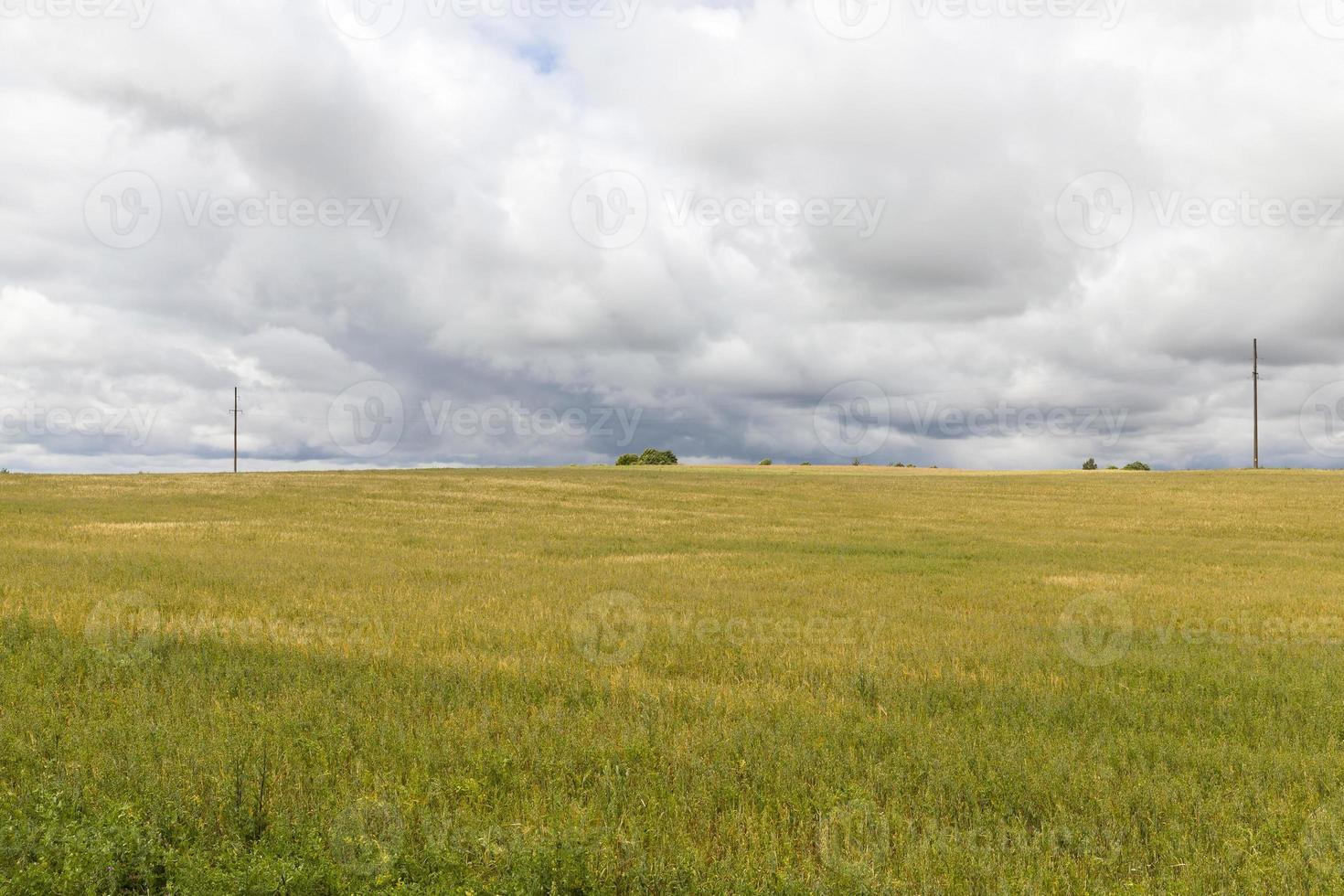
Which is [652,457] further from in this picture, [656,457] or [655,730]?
[655,730]

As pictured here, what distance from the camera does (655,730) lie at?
885 cm

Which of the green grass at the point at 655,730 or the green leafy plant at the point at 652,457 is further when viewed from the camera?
the green leafy plant at the point at 652,457

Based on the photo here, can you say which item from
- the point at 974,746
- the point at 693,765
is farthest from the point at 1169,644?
the point at 693,765

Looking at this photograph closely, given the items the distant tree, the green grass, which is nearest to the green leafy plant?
the distant tree

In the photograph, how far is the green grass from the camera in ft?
19.7

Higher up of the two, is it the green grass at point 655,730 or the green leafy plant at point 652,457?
the green leafy plant at point 652,457

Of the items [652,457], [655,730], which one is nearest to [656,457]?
[652,457]

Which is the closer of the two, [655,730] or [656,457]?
[655,730]

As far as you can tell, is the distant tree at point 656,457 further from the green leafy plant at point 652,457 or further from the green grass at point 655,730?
the green grass at point 655,730

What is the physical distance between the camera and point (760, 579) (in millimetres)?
22125

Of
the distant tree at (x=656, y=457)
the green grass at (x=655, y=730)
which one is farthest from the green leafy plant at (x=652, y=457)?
the green grass at (x=655, y=730)

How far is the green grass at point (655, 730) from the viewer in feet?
19.7

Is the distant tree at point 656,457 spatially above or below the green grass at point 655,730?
above

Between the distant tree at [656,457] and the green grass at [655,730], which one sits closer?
the green grass at [655,730]
